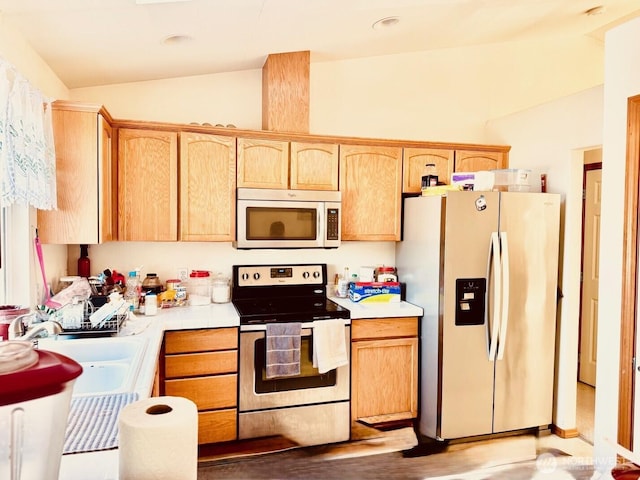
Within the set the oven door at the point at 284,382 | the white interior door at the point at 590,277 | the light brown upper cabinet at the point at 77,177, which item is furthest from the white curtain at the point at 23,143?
the white interior door at the point at 590,277

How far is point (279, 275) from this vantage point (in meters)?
3.31

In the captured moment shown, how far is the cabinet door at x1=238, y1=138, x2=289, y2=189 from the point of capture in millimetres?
2965

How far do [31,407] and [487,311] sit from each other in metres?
2.76

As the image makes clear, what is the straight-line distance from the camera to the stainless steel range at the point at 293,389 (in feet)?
8.95

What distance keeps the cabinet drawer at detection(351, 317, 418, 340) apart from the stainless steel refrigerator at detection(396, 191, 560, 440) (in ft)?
0.28

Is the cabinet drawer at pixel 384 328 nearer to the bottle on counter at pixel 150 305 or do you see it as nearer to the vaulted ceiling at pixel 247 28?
the bottle on counter at pixel 150 305

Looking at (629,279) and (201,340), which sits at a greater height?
(629,279)

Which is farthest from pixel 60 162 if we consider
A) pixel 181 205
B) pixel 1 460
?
pixel 1 460

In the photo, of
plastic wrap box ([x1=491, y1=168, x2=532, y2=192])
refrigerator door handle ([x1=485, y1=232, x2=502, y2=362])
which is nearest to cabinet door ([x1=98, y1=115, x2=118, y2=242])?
refrigerator door handle ([x1=485, y1=232, x2=502, y2=362])

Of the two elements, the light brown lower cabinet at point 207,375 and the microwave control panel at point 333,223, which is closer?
the light brown lower cabinet at point 207,375

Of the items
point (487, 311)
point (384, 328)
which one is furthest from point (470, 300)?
point (384, 328)

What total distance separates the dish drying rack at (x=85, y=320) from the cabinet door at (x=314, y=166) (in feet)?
4.63

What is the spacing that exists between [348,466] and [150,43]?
262cm

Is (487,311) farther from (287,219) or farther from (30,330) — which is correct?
(30,330)
